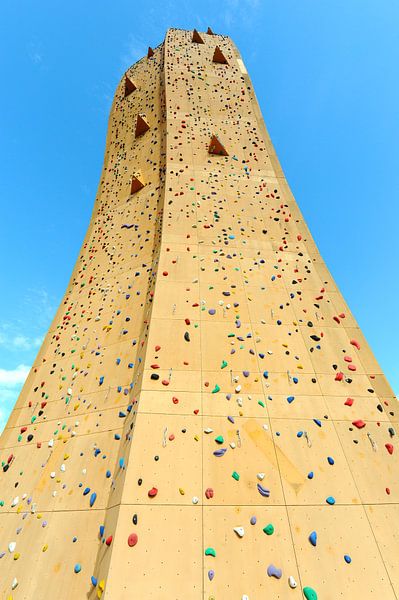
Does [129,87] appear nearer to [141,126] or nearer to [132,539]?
[141,126]

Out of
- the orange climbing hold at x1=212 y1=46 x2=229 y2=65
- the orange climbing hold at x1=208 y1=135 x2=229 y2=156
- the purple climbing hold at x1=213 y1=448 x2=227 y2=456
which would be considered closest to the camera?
the purple climbing hold at x1=213 y1=448 x2=227 y2=456

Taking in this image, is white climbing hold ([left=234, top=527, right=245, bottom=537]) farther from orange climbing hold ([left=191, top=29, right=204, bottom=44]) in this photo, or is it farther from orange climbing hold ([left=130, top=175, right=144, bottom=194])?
orange climbing hold ([left=191, top=29, right=204, bottom=44])

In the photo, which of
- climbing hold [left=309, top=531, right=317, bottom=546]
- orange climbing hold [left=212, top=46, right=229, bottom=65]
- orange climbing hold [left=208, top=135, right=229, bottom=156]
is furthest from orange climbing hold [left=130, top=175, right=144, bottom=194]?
climbing hold [left=309, top=531, right=317, bottom=546]

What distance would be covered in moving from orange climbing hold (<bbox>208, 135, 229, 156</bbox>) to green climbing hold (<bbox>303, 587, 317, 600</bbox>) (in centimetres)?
1250

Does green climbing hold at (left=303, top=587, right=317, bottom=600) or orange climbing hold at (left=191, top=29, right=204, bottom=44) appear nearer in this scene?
green climbing hold at (left=303, top=587, right=317, bottom=600)

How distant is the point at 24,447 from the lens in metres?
6.99

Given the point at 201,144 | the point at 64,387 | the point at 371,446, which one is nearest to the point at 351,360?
the point at 371,446

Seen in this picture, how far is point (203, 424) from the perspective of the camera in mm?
5711

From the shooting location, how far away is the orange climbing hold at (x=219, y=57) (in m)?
17.0

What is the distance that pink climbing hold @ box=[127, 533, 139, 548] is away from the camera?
430 centimetres

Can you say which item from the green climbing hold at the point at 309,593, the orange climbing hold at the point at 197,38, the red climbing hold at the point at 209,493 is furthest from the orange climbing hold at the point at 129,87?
the green climbing hold at the point at 309,593

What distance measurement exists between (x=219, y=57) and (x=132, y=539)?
2107 centimetres

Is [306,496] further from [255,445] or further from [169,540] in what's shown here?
[169,540]

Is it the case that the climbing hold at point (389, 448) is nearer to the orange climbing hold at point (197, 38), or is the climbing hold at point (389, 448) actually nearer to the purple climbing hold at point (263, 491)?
the purple climbing hold at point (263, 491)
